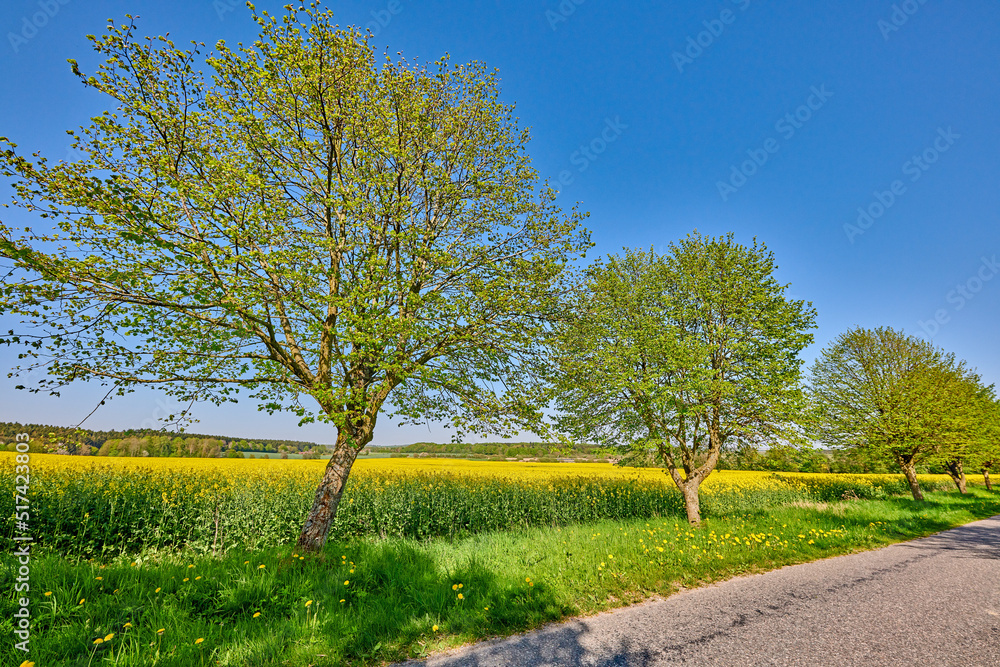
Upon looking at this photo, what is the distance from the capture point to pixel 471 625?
4562mm

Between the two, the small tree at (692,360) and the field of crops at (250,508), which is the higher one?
the small tree at (692,360)

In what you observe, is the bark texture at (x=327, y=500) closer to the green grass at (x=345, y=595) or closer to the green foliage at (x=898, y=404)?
the green grass at (x=345, y=595)

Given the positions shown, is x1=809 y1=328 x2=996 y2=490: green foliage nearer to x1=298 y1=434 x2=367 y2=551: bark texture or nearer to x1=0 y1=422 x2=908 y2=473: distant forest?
x1=0 y1=422 x2=908 y2=473: distant forest

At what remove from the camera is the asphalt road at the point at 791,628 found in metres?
4.00

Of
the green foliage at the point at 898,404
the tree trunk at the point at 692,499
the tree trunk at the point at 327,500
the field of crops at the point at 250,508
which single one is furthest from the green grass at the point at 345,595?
the green foliage at the point at 898,404

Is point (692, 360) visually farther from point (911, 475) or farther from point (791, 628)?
point (911, 475)

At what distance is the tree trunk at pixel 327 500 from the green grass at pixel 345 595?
397mm

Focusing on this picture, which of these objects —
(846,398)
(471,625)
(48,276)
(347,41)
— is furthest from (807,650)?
(846,398)

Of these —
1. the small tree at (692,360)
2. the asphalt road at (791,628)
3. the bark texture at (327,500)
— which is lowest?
the asphalt road at (791,628)

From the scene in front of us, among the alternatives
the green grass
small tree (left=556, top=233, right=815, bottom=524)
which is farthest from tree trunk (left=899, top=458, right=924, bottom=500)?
the green grass

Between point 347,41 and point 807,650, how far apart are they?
1161 cm

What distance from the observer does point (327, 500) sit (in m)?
7.38

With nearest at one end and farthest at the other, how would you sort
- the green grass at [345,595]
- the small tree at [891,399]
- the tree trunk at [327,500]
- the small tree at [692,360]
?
the green grass at [345,595]
the tree trunk at [327,500]
the small tree at [692,360]
the small tree at [891,399]

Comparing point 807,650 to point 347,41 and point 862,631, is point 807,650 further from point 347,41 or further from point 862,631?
point 347,41
